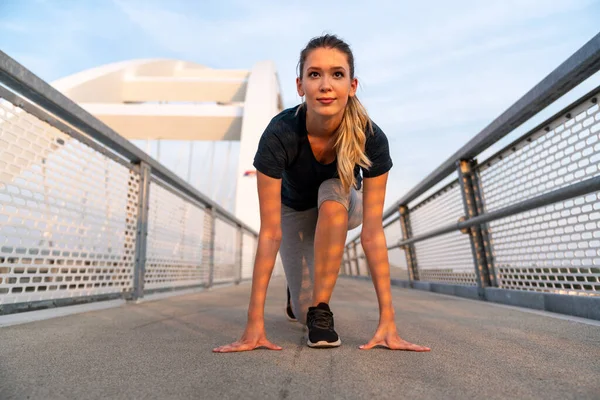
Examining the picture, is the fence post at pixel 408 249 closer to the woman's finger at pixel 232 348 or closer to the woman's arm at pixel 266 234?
the woman's arm at pixel 266 234

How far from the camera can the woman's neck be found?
1.27m

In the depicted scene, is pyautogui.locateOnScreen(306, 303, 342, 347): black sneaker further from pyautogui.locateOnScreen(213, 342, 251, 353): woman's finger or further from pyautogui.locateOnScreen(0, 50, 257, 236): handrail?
pyautogui.locateOnScreen(0, 50, 257, 236): handrail

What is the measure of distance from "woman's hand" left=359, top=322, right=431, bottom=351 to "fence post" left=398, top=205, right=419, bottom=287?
9.83 ft

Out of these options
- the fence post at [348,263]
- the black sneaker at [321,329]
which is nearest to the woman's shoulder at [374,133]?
the black sneaker at [321,329]

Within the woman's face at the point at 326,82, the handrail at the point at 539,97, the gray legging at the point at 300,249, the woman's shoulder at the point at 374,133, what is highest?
the handrail at the point at 539,97

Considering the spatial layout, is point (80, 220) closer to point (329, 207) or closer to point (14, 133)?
point (14, 133)

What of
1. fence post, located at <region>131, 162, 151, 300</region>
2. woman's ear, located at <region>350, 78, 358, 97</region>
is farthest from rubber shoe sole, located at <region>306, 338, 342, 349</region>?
fence post, located at <region>131, 162, 151, 300</region>

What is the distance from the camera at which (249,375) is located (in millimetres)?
812

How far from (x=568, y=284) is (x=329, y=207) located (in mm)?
1095

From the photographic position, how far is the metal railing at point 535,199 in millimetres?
1435

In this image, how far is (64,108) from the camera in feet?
5.68

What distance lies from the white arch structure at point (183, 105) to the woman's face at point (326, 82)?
1271cm

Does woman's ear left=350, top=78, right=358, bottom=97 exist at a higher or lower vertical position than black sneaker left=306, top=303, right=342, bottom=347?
higher

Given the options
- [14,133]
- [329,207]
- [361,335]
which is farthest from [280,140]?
[14,133]
